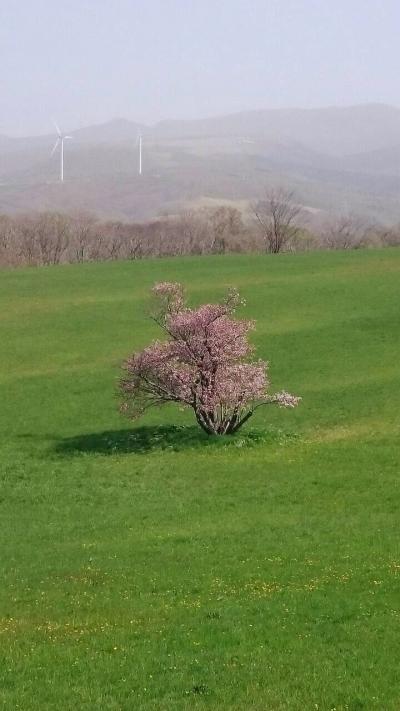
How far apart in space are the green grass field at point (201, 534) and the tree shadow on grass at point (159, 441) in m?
0.16

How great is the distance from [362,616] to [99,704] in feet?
19.0

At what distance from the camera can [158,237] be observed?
148 meters

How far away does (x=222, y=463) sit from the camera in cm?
3772

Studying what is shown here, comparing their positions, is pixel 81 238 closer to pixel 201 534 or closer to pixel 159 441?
pixel 159 441

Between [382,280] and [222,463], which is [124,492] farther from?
[382,280]

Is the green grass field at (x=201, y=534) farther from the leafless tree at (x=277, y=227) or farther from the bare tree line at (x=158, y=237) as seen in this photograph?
Result: the bare tree line at (x=158, y=237)

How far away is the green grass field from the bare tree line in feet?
202

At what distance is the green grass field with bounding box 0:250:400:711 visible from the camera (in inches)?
608

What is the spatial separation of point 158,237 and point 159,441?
108017 mm

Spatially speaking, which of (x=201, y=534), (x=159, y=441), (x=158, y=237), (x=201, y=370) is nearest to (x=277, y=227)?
(x=158, y=237)

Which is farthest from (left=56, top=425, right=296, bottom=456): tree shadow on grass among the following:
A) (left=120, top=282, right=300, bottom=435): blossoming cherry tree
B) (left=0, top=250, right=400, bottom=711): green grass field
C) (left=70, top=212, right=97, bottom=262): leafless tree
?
(left=70, top=212, right=97, bottom=262): leafless tree

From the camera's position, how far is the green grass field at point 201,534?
15.5 metres

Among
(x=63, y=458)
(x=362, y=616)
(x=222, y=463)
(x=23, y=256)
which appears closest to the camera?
(x=362, y=616)

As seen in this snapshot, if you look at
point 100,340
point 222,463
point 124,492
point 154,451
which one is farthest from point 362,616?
point 100,340
